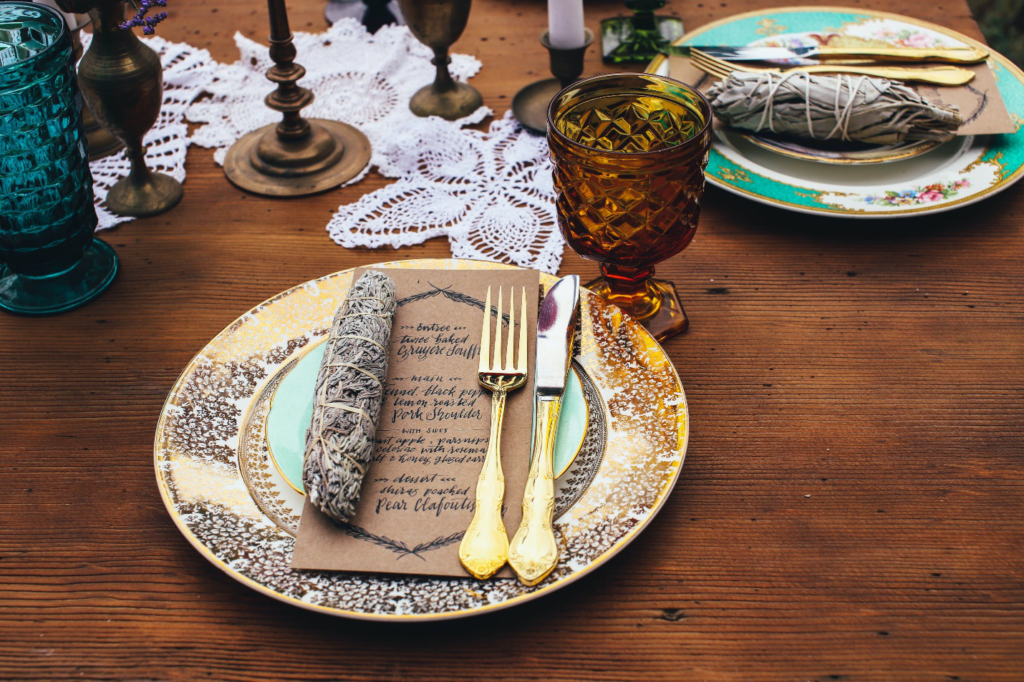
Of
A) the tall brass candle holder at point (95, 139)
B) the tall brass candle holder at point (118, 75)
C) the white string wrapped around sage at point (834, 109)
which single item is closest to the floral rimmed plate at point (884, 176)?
the white string wrapped around sage at point (834, 109)

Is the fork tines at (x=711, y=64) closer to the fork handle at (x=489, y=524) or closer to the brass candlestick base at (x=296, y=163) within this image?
the brass candlestick base at (x=296, y=163)

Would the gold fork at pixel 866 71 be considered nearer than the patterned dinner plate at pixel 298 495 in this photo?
No

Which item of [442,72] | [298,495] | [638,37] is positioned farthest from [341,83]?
[298,495]

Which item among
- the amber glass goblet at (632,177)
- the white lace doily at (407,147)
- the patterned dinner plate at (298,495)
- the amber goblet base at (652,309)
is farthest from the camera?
the white lace doily at (407,147)

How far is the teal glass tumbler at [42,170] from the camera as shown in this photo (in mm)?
693

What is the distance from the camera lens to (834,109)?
81cm

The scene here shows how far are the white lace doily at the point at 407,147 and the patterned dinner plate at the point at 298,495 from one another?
15 cm

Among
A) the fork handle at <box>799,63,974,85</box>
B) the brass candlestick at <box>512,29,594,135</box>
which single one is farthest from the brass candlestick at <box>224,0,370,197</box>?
the fork handle at <box>799,63,974,85</box>

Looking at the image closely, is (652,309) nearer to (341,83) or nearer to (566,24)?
(566,24)

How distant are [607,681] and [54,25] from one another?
768mm

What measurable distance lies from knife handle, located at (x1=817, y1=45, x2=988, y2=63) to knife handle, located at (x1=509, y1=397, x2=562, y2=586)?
67cm

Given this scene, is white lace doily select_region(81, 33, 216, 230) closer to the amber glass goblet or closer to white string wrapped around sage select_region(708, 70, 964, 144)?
the amber glass goblet

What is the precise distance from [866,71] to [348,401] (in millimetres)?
759

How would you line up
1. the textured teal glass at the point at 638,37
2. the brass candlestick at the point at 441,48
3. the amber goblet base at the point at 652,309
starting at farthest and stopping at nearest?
the textured teal glass at the point at 638,37 < the brass candlestick at the point at 441,48 < the amber goblet base at the point at 652,309
